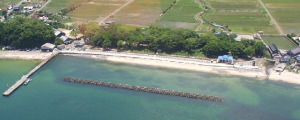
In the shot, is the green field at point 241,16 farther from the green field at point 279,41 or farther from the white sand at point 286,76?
the white sand at point 286,76

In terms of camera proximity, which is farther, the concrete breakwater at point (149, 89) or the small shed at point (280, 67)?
the small shed at point (280, 67)


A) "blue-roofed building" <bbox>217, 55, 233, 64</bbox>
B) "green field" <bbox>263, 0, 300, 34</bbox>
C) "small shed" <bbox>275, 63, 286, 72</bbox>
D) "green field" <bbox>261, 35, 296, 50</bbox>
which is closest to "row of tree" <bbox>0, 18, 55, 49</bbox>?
"blue-roofed building" <bbox>217, 55, 233, 64</bbox>

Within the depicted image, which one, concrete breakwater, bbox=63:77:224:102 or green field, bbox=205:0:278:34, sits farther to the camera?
green field, bbox=205:0:278:34

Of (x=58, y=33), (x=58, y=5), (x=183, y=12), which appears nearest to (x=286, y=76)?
(x=183, y=12)

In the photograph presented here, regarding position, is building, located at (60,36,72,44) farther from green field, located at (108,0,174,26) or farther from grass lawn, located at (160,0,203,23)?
grass lawn, located at (160,0,203,23)

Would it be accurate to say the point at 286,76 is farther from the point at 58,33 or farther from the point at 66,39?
the point at 58,33

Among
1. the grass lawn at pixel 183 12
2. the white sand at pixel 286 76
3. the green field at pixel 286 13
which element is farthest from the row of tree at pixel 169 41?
the grass lawn at pixel 183 12
